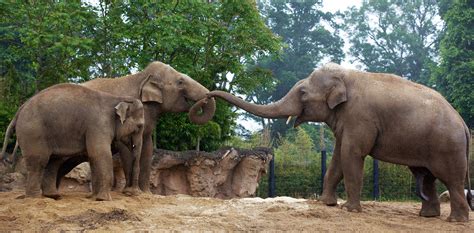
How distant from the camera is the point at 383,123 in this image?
8602 millimetres

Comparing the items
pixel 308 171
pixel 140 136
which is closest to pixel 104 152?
pixel 140 136

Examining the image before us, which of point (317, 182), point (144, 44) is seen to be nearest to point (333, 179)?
point (144, 44)

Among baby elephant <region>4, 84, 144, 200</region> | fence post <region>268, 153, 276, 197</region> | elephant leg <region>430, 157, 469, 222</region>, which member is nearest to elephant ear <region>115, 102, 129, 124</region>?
baby elephant <region>4, 84, 144, 200</region>

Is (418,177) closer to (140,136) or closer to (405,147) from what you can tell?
(405,147)

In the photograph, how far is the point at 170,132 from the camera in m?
15.2

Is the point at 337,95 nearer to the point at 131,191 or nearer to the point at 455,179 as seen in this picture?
the point at 455,179

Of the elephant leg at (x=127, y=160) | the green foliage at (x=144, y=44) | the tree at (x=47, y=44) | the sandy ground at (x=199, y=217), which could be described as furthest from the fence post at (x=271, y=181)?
the sandy ground at (x=199, y=217)

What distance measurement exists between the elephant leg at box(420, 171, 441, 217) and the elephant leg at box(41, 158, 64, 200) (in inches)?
184

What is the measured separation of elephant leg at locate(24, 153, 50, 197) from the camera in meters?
8.77

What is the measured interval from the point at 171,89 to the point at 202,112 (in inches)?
22.5

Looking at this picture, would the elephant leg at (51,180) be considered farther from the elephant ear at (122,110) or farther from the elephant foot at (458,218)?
the elephant foot at (458,218)

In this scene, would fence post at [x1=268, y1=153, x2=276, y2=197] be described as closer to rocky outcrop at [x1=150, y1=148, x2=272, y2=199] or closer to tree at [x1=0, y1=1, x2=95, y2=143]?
rocky outcrop at [x1=150, y1=148, x2=272, y2=199]

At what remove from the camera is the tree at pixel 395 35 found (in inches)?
1863

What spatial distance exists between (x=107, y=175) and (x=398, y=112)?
12.0 ft
